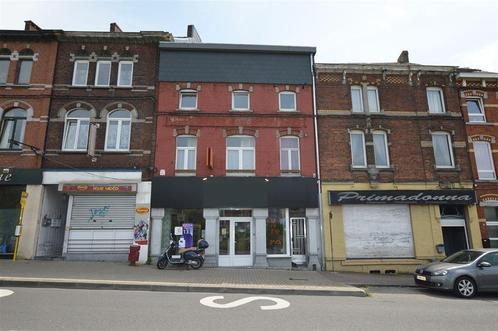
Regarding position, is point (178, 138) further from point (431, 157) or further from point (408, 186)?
point (431, 157)

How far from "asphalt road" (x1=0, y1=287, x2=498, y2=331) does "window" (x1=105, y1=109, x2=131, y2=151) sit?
7925 mm

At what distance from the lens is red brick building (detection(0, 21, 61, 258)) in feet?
48.1

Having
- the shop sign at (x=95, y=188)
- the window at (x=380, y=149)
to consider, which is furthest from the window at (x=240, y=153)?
the window at (x=380, y=149)

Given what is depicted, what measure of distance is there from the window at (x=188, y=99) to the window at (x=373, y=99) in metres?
8.84

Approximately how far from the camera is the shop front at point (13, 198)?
1446cm

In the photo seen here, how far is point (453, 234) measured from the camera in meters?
15.7

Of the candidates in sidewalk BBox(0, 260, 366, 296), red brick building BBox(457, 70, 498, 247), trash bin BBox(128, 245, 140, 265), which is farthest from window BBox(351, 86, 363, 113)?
trash bin BBox(128, 245, 140, 265)

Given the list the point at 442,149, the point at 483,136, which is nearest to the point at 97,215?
the point at 442,149

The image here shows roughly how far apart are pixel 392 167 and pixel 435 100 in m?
4.68

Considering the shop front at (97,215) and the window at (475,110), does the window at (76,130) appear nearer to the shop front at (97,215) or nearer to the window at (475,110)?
the shop front at (97,215)

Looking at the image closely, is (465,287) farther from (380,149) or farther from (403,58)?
(403,58)

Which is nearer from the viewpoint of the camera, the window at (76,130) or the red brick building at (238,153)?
the red brick building at (238,153)

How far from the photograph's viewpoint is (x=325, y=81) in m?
16.7

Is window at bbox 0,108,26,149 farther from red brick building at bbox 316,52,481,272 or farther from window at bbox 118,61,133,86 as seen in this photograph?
red brick building at bbox 316,52,481,272
